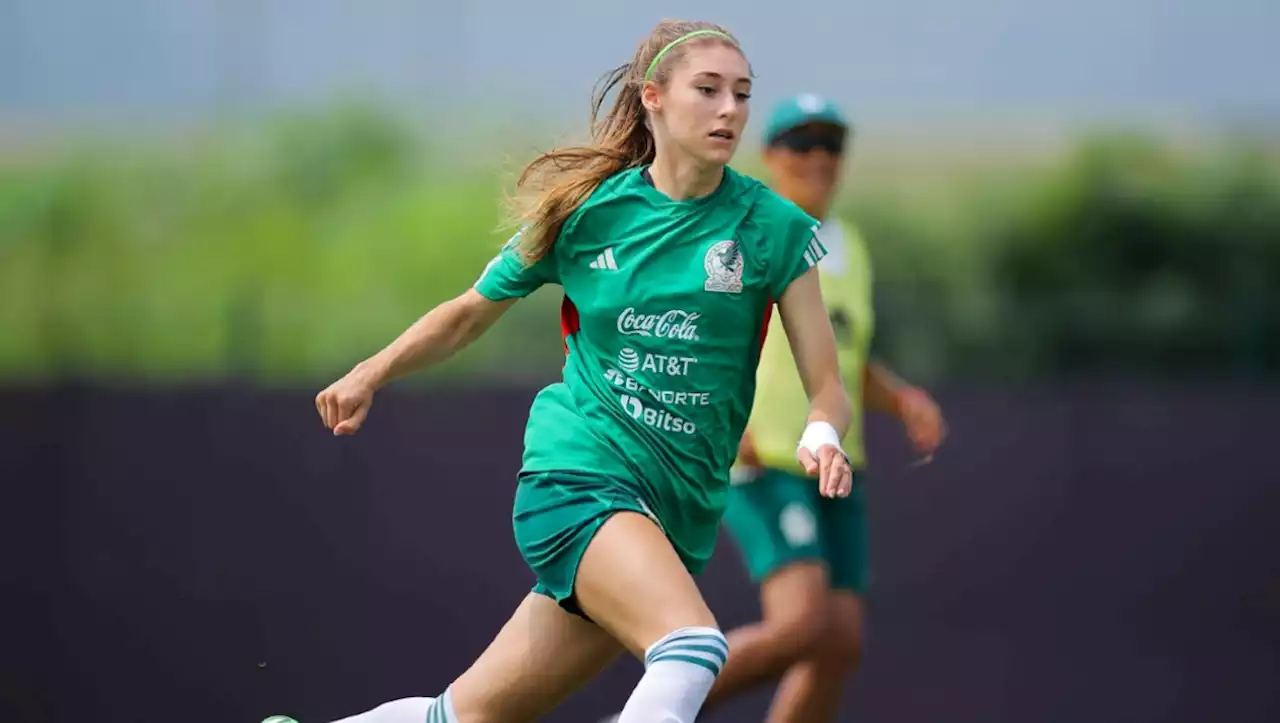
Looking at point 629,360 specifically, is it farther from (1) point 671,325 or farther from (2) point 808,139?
(2) point 808,139

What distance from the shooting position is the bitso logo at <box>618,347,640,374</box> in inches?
144

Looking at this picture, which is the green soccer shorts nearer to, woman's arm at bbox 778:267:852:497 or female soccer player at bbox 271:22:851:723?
female soccer player at bbox 271:22:851:723

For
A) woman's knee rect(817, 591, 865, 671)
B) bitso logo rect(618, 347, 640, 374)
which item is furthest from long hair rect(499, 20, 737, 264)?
woman's knee rect(817, 591, 865, 671)

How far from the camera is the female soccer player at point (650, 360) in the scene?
362 centimetres

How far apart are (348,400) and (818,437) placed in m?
0.94

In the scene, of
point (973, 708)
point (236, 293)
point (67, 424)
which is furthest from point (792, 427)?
point (236, 293)

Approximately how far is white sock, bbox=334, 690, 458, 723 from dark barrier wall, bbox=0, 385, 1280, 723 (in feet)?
6.67

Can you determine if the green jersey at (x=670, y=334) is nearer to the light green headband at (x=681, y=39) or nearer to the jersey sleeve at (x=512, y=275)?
the jersey sleeve at (x=512, y=275)

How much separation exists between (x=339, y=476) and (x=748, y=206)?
4.31 meters

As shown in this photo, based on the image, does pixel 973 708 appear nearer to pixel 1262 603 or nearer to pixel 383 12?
pixel 1262 603

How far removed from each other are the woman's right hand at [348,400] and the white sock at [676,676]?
0.82m

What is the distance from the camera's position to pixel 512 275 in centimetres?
382

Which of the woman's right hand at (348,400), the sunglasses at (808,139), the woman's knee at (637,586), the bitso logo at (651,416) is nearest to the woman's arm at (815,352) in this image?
the bitso logo at (651,416)

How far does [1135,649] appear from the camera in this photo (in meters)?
6.79
